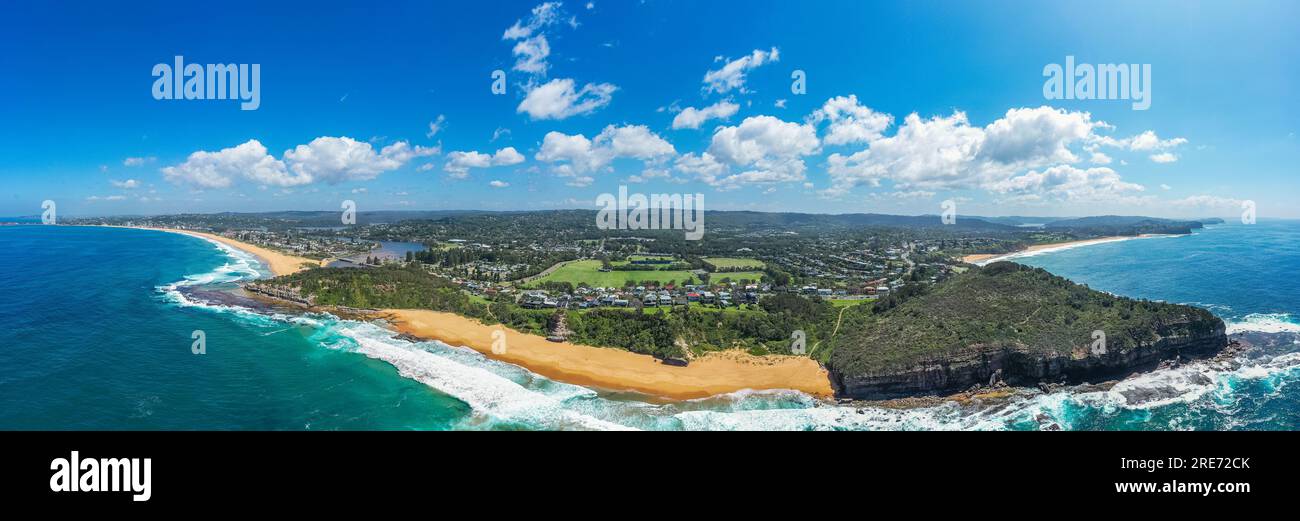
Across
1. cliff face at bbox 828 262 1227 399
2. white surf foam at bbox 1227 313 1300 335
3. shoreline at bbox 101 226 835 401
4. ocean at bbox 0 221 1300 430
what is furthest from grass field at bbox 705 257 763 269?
white surf foam at bbox 1227 313 1300 335

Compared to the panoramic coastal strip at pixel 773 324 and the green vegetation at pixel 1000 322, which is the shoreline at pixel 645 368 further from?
the green vegetation at pixel 1000 322

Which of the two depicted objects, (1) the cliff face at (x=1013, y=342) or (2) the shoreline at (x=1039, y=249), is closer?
(1) the cliff face at (x=1013, y=342)

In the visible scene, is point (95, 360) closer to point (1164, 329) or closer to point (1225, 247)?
point (1164, 329)

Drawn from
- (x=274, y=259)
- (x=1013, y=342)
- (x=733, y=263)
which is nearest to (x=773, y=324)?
(x=1013, y=342)

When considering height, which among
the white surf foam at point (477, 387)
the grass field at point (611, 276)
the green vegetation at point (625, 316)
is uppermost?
the grass field at point (611, 276)

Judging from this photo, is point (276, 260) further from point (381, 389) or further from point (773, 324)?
point (773, 324)

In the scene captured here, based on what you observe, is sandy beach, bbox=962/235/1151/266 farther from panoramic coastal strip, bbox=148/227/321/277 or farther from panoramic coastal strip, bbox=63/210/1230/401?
panoramic coastal strip, bbox=148/227/321/277

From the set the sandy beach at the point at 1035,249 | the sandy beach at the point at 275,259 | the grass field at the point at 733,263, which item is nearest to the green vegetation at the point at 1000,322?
the grass field at the point at 733,263
